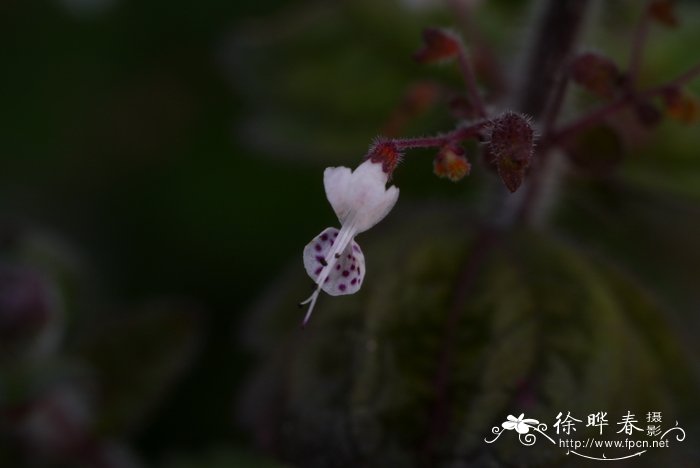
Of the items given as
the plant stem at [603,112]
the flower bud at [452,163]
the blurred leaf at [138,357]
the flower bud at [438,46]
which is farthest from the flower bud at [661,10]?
the blurred leaf at [138,357]

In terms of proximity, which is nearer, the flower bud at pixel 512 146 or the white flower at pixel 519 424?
the flower bud at pixel 512 146

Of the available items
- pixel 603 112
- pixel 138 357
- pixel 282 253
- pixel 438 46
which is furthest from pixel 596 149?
pixel 282 253

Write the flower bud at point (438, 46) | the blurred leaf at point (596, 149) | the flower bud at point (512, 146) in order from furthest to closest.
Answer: the blurred leaf at point (596, 149), the flower bud at point (438, 46), the flower bud at point (512, 146)

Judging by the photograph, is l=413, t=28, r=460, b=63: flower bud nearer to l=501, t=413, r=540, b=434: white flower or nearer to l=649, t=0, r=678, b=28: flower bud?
l=649, t=0, r=678, b=28: flower bud

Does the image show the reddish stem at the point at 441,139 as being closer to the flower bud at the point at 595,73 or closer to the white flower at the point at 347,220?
the white flower at the point at 347,220

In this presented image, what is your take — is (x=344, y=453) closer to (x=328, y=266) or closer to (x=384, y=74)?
(x=328, y=266)

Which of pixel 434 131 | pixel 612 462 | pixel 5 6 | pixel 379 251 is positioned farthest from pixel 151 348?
pixel 5 6
